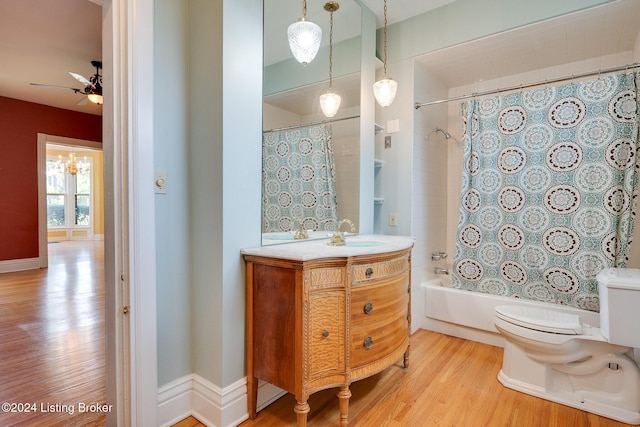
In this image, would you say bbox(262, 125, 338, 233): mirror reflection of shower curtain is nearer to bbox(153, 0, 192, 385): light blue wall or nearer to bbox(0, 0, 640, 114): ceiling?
bbox(153, 0, 192, 385): light blue wall

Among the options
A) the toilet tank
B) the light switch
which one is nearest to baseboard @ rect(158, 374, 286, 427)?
the light switch

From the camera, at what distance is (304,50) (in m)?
1.70

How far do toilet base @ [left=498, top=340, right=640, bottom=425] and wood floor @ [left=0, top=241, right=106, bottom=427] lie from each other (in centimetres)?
236

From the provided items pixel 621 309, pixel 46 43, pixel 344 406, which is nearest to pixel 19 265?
pixel 46 43

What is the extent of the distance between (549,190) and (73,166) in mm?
9801

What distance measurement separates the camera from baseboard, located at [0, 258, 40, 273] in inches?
188

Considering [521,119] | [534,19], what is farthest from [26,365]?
[534,19]

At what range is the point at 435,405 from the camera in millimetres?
1800

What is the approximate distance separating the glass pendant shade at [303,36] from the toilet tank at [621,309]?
2.05m

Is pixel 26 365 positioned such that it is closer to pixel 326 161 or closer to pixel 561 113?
pixel 326 161

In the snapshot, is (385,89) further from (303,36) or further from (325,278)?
(325,278)

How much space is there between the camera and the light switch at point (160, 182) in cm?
155

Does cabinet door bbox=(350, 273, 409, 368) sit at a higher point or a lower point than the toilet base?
higher

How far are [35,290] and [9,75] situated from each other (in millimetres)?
2690
